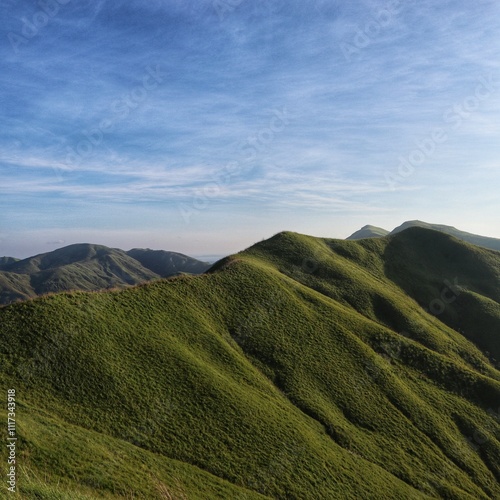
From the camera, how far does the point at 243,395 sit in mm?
41438

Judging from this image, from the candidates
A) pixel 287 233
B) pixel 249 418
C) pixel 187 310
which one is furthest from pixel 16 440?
pixel 287 233

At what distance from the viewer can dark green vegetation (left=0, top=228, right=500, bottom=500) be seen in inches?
1153

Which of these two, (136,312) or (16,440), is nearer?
(16,440)

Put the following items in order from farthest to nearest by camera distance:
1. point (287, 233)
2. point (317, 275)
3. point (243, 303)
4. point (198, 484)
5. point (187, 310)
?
point (287, 233)
point (317, 275)
point (243, 303)
point (187, 310)
point (198, 484)

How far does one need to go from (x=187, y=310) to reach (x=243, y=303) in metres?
10.9

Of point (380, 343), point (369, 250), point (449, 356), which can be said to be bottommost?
point (449, 356)

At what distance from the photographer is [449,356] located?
70.0 m

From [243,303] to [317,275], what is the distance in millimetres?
29478

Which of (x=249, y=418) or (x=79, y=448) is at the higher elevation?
(x=79, y=448)

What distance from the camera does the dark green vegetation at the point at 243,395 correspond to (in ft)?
96.1

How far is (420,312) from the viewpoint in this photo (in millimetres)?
85500

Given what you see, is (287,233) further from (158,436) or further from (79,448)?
(79,448)

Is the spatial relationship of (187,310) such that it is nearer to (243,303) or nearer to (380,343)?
(243,303)

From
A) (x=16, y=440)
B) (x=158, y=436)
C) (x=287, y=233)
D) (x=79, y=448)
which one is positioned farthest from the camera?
(x=287, y=233)
